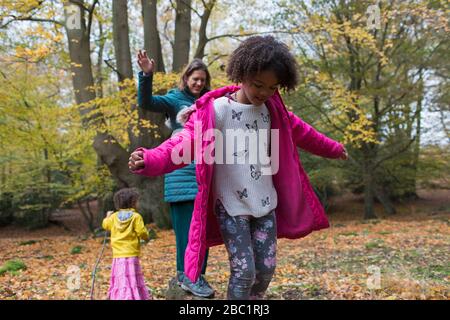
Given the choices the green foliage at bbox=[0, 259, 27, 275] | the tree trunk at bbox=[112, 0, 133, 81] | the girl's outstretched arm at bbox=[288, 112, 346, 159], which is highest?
the tree trunk at bbox=[112, 0, 133, 81]

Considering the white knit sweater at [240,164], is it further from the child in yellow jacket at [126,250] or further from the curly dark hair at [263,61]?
the child in yellow jacket at [126,250]

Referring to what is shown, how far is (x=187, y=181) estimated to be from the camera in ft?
10.7

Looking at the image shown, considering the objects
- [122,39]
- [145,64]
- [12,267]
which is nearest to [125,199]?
[145,64]

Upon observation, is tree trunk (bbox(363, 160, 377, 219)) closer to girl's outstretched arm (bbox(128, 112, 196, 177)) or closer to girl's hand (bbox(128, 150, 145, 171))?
girl's outstretched arm (bbox(128, 112, 196, 177))

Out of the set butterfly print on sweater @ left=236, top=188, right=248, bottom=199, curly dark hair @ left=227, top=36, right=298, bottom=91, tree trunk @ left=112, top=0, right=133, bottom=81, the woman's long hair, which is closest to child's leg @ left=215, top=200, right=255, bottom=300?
butterfly print on sweater @ left=236, top=188, right=248, bottom=199

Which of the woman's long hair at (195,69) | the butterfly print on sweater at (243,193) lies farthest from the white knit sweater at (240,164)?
the woman's long hair at (195,69)

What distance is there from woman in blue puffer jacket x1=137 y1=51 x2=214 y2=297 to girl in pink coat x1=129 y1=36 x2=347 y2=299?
2.56ft

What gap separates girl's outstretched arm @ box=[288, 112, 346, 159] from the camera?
2.67 metres

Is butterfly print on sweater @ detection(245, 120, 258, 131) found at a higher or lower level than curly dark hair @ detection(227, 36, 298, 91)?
lower

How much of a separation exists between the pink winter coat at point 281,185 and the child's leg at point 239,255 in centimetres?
14

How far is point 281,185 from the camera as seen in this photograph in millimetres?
2549

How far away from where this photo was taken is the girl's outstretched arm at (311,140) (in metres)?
2.67

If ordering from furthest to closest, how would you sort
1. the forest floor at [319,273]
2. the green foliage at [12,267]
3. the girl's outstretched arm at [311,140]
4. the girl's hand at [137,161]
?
the green foliage at [12,267] → the forest floor at [319,273] → the girl's outstretched arm at [311,140] → the girl's hand at [137,161]

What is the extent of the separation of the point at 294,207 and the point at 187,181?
0.99 meters
